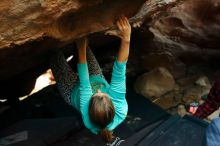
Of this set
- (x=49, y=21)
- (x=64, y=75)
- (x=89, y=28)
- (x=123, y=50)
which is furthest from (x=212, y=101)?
(x=49, y=21)

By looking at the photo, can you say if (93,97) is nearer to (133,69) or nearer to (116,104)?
(116,104)

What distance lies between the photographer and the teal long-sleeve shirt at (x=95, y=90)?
287cm

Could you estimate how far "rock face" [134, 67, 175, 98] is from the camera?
14.9 feet

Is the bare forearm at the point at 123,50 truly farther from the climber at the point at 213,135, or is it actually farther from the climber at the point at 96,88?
the climber at the point at 213,135

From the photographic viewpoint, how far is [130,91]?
4.52m

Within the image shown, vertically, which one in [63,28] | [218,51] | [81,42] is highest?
[63,28]

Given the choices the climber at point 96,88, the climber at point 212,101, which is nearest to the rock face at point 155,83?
the climber at point 212,101

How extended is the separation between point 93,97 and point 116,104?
0.97 ft

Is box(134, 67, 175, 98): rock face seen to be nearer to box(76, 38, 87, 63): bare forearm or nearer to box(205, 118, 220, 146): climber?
box(76, 38, 87, 63): bare forearm

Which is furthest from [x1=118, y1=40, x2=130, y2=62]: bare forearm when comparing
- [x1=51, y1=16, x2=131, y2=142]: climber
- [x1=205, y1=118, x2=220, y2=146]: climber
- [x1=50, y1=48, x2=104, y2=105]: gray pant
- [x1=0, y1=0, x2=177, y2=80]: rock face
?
[x1=205, y1=118, x2=220, y2=146]: climber

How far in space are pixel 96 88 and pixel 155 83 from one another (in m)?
1.64

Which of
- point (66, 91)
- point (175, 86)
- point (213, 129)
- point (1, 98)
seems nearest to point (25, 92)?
point (1, 98)

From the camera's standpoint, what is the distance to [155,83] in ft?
15.1

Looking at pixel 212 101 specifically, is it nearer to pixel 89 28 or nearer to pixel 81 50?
pixel 81 50
